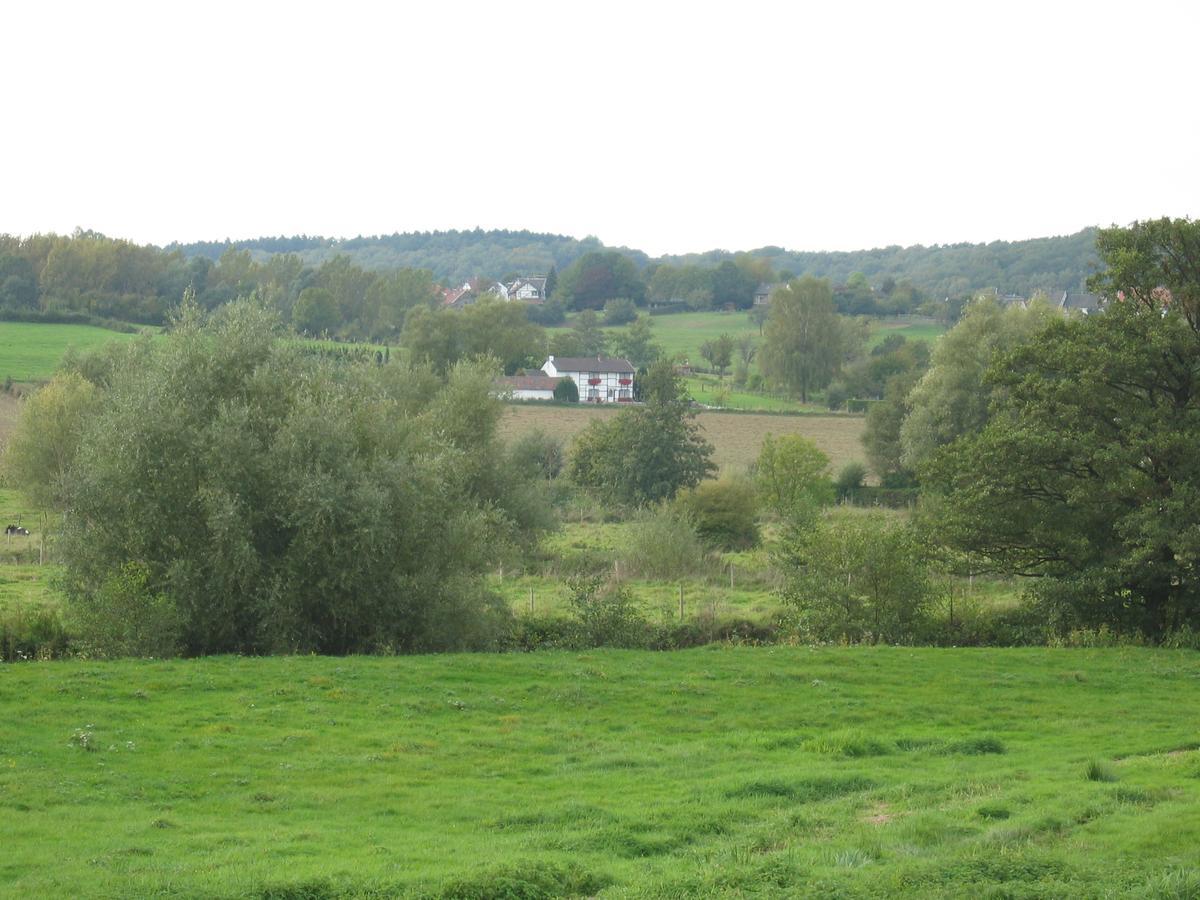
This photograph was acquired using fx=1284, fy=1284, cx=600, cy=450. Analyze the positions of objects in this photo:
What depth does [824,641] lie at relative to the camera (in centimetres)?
3259

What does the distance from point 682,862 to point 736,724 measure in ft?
28.7

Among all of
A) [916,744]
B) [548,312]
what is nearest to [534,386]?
[548,312]

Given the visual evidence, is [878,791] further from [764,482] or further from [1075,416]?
[764,482]

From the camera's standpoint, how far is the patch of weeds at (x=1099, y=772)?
1648 centimetres

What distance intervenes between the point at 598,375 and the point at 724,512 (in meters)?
72.1

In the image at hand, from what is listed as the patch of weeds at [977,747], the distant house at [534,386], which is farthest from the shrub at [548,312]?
the patch of weeds at [977,747]

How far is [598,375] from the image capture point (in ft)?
431

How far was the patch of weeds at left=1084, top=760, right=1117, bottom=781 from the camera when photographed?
16484 mm

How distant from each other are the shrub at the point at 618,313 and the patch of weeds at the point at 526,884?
170092 mm

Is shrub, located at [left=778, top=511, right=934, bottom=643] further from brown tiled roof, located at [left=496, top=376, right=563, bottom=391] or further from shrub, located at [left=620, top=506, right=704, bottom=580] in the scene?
brown tiled roof, located at [left=496, top=376, right=563, bottom=391]

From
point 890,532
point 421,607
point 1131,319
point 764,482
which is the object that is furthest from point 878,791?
point 764,482

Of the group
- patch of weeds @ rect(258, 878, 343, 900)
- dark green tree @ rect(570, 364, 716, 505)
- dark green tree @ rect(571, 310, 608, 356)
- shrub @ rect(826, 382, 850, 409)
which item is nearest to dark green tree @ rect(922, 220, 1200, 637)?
patch of weeds @ rect(258, 878, 343, 900)

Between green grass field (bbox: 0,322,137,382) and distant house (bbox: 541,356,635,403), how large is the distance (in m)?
42.9

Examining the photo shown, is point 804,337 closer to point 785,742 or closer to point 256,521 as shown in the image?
point 256,521
